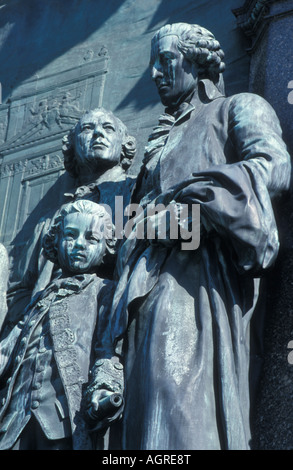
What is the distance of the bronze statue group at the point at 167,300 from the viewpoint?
7484 millimetres

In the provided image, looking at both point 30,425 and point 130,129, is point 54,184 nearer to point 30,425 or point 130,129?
point 130,129

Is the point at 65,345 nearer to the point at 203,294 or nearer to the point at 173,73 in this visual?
the point at 203,294

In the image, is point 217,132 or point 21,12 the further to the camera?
point 21,12

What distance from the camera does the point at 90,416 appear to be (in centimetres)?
759

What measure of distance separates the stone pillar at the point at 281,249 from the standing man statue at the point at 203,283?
167mm

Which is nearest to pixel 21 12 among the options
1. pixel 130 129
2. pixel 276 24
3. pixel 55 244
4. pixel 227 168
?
pixel 130 129

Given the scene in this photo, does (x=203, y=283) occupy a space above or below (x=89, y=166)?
below

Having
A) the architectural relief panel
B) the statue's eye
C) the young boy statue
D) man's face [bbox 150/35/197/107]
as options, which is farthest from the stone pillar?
the architectural relief panel

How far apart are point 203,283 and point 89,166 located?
7.14 feet

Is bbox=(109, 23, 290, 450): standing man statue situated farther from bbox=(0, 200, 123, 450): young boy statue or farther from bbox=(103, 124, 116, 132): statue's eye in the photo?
bbox=(103, 124, 116, 132): statue's eye

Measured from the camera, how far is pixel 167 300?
7.76 metres

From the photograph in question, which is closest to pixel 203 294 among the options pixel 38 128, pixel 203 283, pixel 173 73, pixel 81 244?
pixel 203 283
